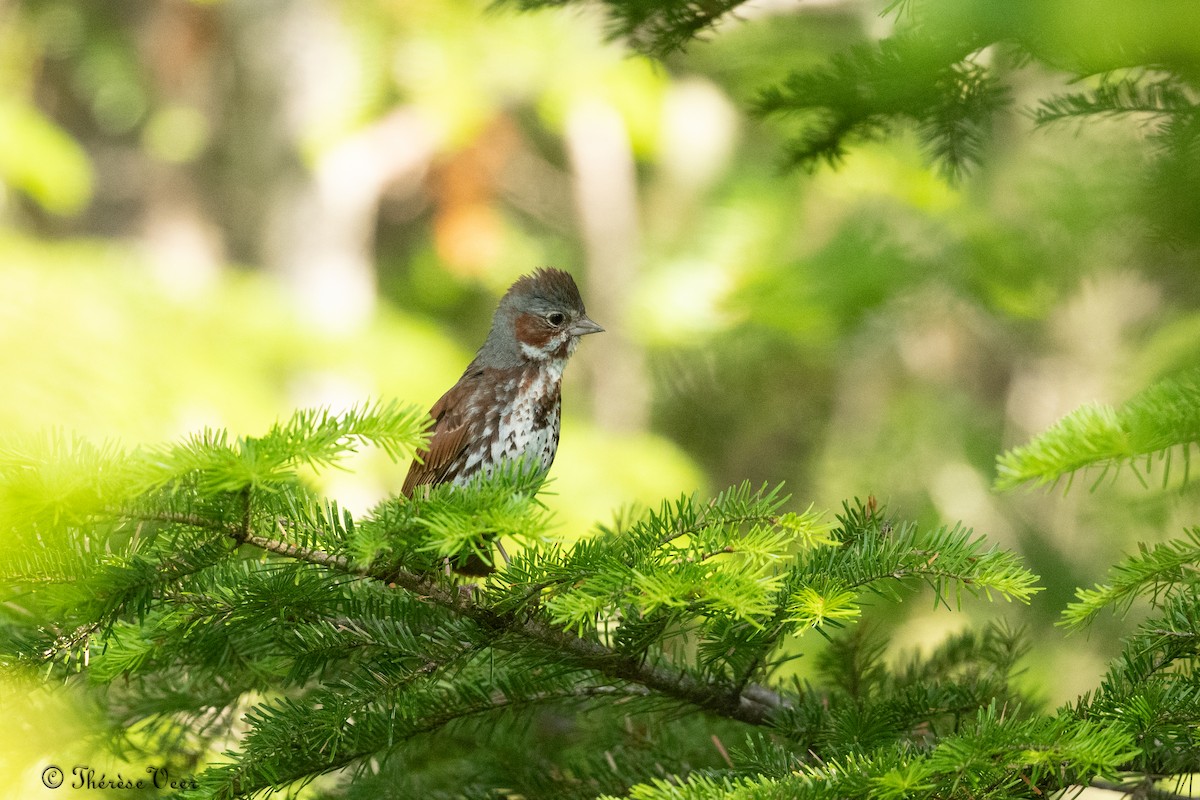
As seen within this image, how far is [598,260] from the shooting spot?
7730 mm

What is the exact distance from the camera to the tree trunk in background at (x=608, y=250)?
277 inches

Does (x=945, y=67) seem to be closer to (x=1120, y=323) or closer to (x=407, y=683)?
(x=407, y=683)

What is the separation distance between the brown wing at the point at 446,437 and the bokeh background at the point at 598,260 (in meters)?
0.83

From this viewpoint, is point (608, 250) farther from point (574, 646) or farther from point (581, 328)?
point (574, 646)

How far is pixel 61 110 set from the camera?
32.8 feet

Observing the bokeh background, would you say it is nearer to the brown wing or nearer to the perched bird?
the perched bird

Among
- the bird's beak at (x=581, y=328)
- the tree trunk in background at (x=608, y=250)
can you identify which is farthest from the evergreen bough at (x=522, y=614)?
the tree trunk in background at (x=608, y=250)

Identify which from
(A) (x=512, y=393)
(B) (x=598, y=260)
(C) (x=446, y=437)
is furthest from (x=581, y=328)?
(B) (x=598, y=260)

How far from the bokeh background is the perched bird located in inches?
25.0

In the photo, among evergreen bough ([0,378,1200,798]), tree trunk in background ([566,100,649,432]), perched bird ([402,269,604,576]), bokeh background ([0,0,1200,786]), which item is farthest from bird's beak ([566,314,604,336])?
tree trunk in background ([566,100,649,432])

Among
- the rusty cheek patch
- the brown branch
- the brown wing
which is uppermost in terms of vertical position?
the rusty cheek patch

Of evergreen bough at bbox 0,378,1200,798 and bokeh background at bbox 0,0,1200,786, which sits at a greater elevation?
bokeh background at bbox 0,0,1200,786

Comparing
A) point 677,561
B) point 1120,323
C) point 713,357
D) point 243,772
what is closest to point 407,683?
point 243,772

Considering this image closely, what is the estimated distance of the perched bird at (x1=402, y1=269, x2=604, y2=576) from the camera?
3367 mm
